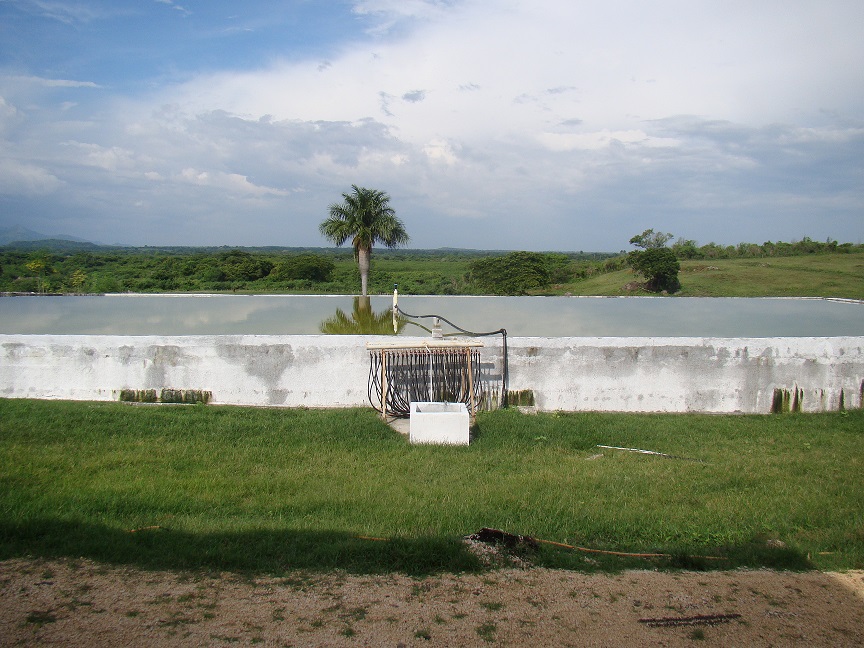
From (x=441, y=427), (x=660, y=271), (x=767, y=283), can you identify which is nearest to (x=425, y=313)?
(x=441, y=427)

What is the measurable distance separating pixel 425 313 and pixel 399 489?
5.59m

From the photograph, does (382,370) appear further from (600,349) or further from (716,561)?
(716,561)

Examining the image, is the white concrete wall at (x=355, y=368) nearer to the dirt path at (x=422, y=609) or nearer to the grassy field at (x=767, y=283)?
the dirt path at (x=422, y=609)

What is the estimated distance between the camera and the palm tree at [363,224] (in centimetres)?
1565

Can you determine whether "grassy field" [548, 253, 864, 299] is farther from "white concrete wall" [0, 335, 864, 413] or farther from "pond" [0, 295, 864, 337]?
"white concrete wall" [0, 335, 864, 413]

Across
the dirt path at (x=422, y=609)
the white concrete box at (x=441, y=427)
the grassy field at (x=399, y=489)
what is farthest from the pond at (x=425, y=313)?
the dirt path at (x=422, y=609)

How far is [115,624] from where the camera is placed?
3359 mm

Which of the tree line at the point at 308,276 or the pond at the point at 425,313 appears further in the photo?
the tree line at the point at 308,276

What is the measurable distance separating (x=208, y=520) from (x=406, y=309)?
22.9 ft

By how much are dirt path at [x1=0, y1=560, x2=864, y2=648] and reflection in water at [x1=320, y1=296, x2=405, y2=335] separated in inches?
240

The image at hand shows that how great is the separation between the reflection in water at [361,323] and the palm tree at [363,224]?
14.5ft

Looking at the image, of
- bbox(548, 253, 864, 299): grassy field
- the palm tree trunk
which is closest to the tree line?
the palm tree trunk

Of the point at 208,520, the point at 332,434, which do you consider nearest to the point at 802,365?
the point at 332,434

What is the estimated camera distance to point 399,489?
5891 mm
